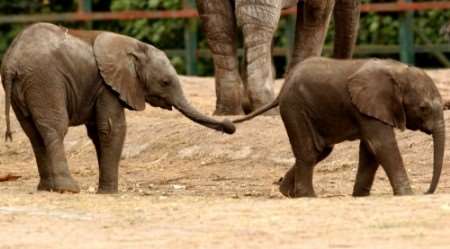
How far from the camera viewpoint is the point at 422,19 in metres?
26.4

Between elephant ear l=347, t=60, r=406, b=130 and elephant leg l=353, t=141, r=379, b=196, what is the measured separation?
38 cm

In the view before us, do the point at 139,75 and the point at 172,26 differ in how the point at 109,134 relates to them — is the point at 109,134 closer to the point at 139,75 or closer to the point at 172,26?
the point at 139,75

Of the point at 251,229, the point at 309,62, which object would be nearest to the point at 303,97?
the point at 309,62

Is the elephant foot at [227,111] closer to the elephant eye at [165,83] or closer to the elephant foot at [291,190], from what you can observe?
the elephant eye at [165,83]

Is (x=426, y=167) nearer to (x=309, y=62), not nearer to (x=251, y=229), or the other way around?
(x=309, y=62)

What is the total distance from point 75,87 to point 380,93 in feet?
6.95

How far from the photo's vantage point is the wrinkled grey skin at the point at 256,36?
1677 centimetres

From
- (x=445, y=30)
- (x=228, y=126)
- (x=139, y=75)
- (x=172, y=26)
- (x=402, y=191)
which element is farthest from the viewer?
(x=172, y=26)

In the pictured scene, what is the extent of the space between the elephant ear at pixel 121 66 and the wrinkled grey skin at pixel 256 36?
2.59m

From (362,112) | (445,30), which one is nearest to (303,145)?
(362,112)

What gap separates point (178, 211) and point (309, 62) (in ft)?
6.31

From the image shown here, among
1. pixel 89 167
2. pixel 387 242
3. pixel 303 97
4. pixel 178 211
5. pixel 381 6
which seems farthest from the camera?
pixel 381 6

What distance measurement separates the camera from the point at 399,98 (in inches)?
518

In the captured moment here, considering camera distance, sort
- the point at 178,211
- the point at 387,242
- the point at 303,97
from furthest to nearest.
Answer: the point at 303,97 < the point at 178,211 < the point at 387,242
